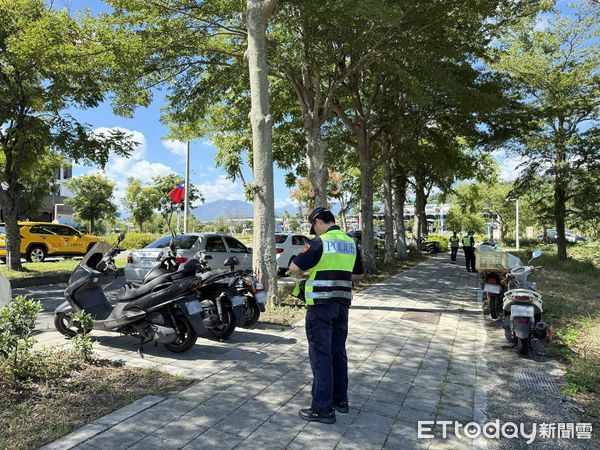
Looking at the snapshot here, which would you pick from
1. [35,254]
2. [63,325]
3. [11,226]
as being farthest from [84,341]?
[35,254]

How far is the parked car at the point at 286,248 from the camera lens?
16.0 meters

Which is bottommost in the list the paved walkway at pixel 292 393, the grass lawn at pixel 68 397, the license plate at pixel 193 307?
the paved walkway at pixel 292 393

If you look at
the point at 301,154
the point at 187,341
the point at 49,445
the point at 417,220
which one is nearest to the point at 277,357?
the point at 187,341

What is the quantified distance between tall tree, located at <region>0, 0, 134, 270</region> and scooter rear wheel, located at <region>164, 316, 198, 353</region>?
7.08m

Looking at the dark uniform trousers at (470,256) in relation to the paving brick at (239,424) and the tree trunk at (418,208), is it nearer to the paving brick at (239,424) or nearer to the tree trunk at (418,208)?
the tree trunk at (418,208)

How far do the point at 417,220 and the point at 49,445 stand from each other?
→ 27.9 meters

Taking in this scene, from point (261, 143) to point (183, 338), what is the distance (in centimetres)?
424

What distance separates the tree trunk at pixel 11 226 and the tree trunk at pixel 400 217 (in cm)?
1748

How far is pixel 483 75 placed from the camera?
15547 mm

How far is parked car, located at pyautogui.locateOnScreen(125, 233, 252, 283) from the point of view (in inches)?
407

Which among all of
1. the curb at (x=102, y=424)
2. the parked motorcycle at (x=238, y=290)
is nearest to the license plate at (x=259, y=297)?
the parked motorcycle at (x=238, y=290)

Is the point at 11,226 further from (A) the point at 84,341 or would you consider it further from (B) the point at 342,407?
(B) the point at 342,407

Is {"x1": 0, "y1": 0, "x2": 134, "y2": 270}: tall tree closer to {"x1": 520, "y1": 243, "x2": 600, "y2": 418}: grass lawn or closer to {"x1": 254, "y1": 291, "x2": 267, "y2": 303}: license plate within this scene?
{"x1": 254, "y1": 291, "x2": 267, "y2": 303}: license plate

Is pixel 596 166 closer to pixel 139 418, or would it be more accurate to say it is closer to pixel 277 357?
pixel 277 357
